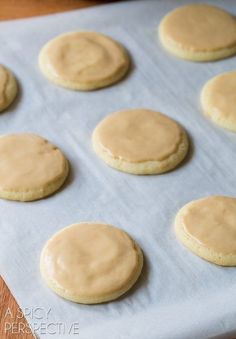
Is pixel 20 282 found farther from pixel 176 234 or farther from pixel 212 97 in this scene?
pixel 212 97

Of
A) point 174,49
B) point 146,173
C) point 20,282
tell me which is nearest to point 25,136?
point 146,173

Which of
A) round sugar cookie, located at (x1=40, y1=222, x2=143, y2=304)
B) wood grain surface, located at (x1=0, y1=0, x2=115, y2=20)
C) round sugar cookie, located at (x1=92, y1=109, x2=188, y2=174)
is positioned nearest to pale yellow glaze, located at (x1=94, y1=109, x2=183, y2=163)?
round sugar cookie, located at (x1=92, y1=109, x2=188, y2=174)

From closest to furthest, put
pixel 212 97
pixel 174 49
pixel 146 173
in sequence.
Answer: pixel 146 173
pixel 212 97
pixel 174 49

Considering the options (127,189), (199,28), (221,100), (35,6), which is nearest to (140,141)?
(127,189)

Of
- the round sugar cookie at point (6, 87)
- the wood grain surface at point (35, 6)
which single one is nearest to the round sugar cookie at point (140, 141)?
the round sugar cookie at point (6, 87)

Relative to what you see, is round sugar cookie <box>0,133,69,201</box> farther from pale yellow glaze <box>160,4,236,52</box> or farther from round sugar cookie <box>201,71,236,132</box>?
pale yellow glaze <box>160,4,236,52</box>
